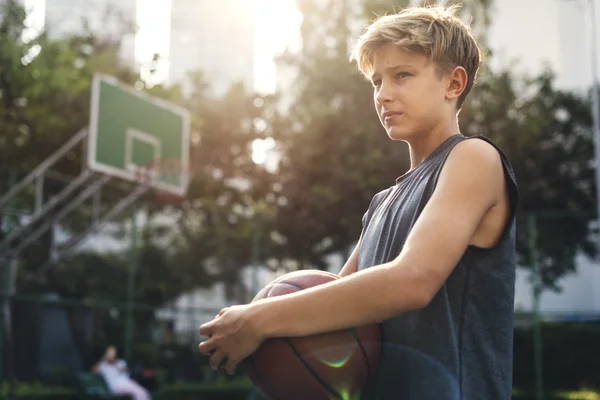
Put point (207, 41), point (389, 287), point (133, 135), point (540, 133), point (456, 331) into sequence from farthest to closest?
Result: point (207, 41) < point (540, 133) < point (133, 135) < point (456, 331) < point (389, 287)

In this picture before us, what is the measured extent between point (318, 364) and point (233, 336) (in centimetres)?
20

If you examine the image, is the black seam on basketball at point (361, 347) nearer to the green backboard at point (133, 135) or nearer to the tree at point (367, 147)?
the green backboard at point (133, 135)

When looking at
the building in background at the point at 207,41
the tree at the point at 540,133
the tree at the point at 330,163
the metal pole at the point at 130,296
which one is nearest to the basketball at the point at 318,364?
the metal pole at the point at 130,296

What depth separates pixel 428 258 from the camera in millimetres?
1617

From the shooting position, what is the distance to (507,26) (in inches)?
1096

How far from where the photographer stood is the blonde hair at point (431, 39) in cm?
183

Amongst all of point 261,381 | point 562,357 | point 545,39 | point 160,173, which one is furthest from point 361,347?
point 545,39

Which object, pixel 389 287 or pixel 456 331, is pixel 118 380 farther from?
pixel 389 287

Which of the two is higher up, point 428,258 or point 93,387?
point 428,258

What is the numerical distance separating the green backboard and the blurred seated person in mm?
2591

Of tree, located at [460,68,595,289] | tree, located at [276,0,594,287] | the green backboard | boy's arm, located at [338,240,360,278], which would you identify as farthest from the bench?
boy's arm, located at [338,240,360,278]

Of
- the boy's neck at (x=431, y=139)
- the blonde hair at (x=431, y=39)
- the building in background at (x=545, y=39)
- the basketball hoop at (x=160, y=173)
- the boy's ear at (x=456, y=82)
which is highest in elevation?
the building in background at (x=545, y=39)

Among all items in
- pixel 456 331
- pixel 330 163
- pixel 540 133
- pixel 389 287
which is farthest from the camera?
pixel 540 133

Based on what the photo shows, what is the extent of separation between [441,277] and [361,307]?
16cm
